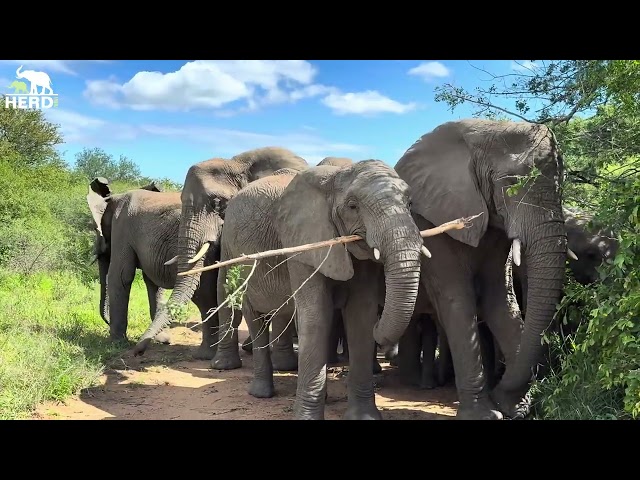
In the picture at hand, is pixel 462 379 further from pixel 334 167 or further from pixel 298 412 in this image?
pixel 334 167

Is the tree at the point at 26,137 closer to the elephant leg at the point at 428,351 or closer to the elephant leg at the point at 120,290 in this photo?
the elephant leg at the point at 120,290

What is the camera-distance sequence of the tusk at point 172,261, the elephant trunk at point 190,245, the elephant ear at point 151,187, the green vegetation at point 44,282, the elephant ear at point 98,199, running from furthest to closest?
the elephant ear at point 151,187
the elephant ear at point 98,199
the tusk at point 172,261
the elephant trunk at point 190,245
the green vegetation at point 44,282

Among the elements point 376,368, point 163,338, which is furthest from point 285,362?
point 163,338

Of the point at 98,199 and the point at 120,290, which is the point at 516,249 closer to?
the point at 120,290

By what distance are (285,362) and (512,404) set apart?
9.65 feet

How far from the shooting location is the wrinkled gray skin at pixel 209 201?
25.9ft

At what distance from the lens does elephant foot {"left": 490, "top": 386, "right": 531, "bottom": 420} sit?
5.27 m

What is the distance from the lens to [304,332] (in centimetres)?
519

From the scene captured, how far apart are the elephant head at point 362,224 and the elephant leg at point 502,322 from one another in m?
1.24

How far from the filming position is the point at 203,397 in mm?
6535

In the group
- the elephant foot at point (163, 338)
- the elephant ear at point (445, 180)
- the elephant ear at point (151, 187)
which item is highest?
the elephant ear at point (151, 187)

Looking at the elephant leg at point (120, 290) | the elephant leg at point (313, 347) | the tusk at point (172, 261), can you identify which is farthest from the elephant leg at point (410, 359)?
the elephant leg at point (120, 290)

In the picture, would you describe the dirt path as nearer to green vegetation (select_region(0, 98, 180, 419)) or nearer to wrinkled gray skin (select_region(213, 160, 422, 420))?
green vegetation (select_region(0, 98, 180, 419))

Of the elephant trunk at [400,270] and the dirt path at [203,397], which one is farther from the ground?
the elephant trunk at [400,270]
